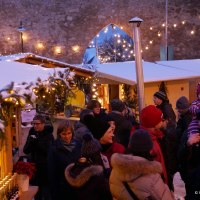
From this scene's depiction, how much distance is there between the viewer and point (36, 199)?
15.0ft

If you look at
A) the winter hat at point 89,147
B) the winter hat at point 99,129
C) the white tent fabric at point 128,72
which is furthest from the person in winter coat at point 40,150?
the winter hat at point 89,147

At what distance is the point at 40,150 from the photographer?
4.48m

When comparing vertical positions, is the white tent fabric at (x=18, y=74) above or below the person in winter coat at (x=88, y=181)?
above

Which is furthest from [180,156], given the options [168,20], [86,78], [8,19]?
[8,19]

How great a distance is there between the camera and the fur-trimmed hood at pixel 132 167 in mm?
2461

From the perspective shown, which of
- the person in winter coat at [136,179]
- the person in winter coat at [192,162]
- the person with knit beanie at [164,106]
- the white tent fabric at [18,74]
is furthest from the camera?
the person with knit beanie at [164,106]

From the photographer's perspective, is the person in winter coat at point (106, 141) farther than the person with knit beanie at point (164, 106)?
No

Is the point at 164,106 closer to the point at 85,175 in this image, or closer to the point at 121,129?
the point at 121,129

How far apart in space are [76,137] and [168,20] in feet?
43.3

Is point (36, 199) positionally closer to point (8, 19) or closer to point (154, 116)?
point (154, 116)

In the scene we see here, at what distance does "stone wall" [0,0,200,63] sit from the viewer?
16359 millimetres

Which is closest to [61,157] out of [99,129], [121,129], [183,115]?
[99,129]

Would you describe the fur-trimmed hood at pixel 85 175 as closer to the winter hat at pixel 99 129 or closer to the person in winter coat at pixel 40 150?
the winter hat at pixel 99 129

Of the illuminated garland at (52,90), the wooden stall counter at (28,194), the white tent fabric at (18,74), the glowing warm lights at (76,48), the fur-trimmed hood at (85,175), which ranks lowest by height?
the wooden stall counter at (28,194)
